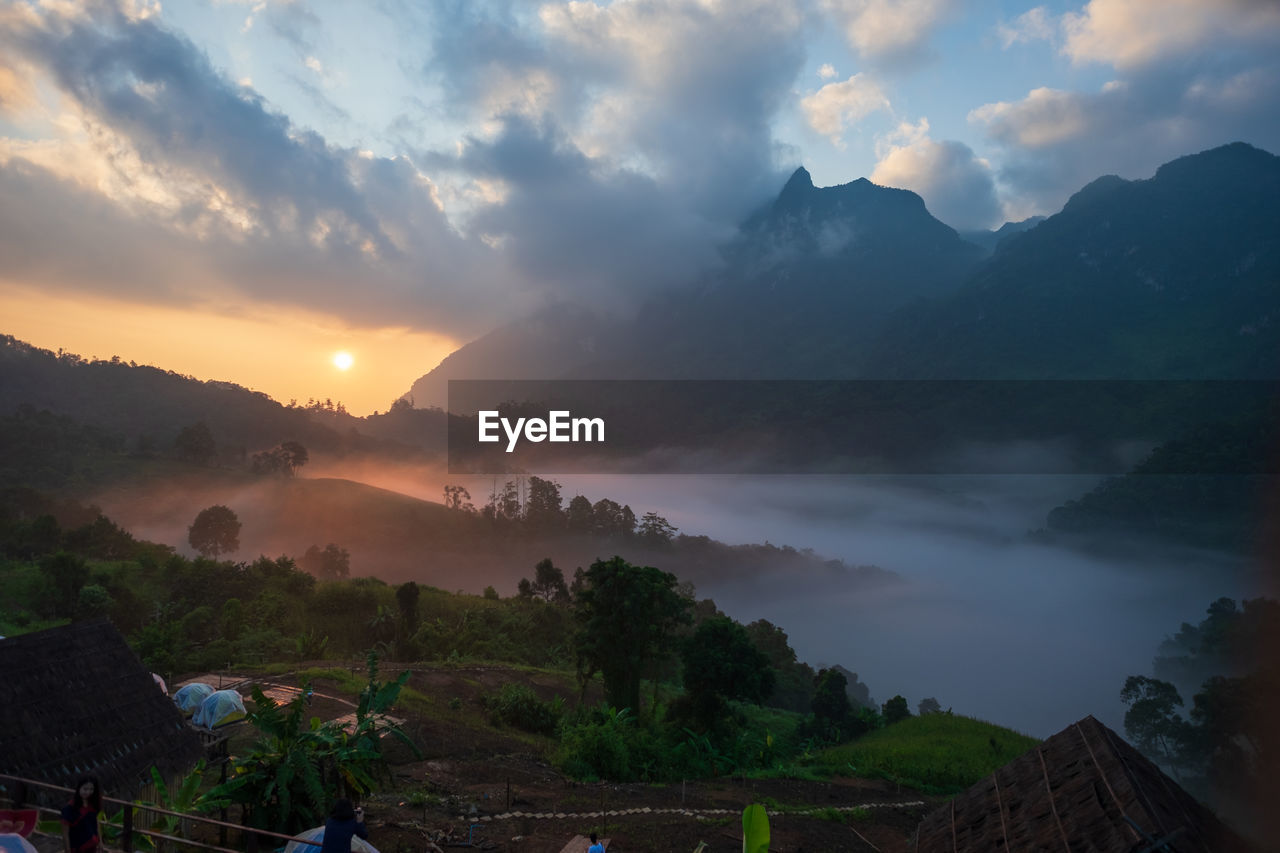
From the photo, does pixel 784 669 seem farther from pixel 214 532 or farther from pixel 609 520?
pixel 609 520

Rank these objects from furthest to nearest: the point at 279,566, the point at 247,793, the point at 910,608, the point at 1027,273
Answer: the point at 1027,273 → the point at 910,608 → the point at 279,566 → the point at 247,793

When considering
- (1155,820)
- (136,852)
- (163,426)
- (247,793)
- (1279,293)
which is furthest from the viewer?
(1279,293)

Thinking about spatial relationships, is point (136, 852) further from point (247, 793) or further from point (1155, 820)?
point (1155, 820)

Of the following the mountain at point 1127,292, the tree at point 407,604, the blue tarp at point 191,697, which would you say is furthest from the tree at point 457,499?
the mountain at point 1127,292

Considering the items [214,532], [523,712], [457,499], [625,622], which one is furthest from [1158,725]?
[457,499]

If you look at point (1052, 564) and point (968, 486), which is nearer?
point (1052, 564)

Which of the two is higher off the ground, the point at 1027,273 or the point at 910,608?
the point at 1027,273

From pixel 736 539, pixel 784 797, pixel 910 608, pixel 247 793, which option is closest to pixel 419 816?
pixel 247 793
